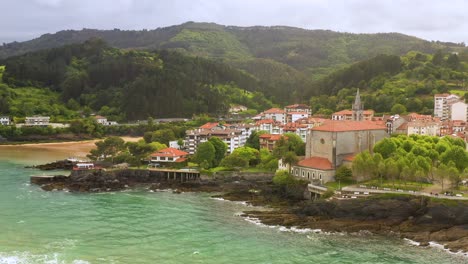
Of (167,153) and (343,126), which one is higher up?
(343,126)

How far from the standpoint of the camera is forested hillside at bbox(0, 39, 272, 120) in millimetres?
117562

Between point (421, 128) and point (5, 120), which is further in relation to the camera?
point (5, 120)

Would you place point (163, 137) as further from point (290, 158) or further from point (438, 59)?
point (438, 59)

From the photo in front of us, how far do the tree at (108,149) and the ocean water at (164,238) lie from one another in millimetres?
18531

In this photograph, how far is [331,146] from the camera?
163 ft

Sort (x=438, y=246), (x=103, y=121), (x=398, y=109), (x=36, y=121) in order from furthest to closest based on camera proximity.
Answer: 1. (x=103, y=121)
2. (x=36, y=121)
3. (x=398, y=109)
4. (x=438, y=246)

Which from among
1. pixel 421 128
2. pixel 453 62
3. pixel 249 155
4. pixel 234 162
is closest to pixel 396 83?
pixel 453 62

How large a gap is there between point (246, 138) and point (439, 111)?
34.2m

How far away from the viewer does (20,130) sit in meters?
94.3

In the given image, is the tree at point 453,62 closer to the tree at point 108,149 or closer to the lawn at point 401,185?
the lawn at point 401,185

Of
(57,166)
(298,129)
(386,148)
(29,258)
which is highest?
(298,129)

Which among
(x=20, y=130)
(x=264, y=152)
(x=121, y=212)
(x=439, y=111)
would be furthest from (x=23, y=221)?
(x=439, y=111)

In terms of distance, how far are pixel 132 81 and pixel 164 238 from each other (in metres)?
100

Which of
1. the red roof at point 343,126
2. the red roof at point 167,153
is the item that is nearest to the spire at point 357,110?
the red roof at point 343,126
